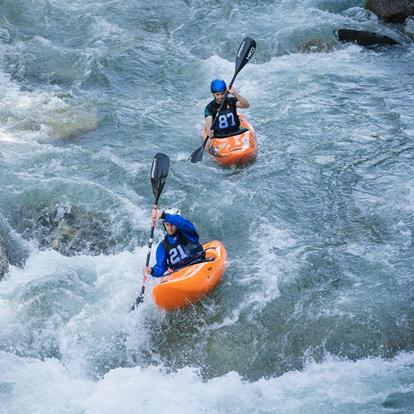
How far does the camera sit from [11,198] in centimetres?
949

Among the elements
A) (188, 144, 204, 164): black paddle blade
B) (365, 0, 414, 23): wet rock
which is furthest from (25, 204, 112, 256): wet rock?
(365, 0, 414, 23): wet rock

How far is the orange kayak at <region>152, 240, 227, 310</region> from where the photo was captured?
24.4 feet

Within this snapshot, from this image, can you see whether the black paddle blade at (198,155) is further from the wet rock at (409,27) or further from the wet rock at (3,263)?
the wet rock at (409,27)

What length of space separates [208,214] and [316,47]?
227 inches

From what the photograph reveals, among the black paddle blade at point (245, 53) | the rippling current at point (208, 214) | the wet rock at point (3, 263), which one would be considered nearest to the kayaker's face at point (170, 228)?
the rippling current at point (208, 214)

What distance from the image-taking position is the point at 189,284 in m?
7.50

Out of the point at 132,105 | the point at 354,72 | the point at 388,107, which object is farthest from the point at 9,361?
the point at 354,72

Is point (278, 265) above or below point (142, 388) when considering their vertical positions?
above

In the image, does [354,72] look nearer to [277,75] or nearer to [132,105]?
[277,75]

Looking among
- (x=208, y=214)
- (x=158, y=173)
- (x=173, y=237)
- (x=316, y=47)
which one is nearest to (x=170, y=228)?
(x=173, y=237)

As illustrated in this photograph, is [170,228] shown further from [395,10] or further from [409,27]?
[395,10]

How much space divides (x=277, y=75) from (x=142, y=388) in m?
7.58

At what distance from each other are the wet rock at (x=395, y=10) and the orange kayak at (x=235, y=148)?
18.8 ft

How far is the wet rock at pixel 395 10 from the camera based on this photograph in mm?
14328
